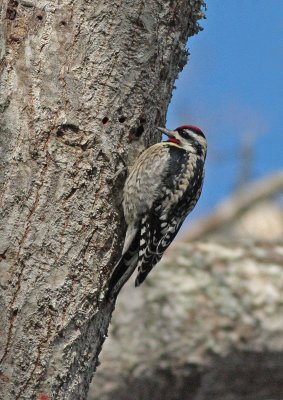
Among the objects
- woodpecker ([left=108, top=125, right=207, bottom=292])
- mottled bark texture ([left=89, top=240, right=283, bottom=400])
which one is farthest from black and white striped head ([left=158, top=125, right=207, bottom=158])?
mottled bark texture ([left=89, top=240, right=283, bottom=400])

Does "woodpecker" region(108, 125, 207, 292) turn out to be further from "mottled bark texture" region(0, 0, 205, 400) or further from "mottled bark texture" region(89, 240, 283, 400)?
"mottled bark texture" region(89, 240, 283, 400)

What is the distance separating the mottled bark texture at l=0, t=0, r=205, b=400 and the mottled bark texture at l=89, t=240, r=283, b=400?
8.07ft

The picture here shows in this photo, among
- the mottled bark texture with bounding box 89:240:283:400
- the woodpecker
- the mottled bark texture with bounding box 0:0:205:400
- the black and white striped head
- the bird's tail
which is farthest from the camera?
the mottled bark texture with bounding box 89:240:283:400

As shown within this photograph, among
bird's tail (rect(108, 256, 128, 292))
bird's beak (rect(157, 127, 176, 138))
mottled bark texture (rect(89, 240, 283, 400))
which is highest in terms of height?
bird's beak (rect(157, 127, 176, 138))

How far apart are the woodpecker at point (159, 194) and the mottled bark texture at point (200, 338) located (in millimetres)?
1778

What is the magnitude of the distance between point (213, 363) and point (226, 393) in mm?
265

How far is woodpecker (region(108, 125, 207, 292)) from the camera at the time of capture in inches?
165

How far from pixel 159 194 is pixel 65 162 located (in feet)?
3.08

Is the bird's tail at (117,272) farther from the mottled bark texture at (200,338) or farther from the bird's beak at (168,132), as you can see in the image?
the mottled bark texture at (200,338)

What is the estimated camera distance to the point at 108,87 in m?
3.94

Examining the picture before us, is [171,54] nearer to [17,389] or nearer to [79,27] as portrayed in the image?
[79,27]

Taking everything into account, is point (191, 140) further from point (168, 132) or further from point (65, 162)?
point (65, 162)

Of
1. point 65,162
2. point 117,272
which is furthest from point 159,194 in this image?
point 65,162

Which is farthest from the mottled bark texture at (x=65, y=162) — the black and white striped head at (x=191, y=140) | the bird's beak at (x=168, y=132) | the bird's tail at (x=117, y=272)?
the black and white striped head at (x=191, y=140)
